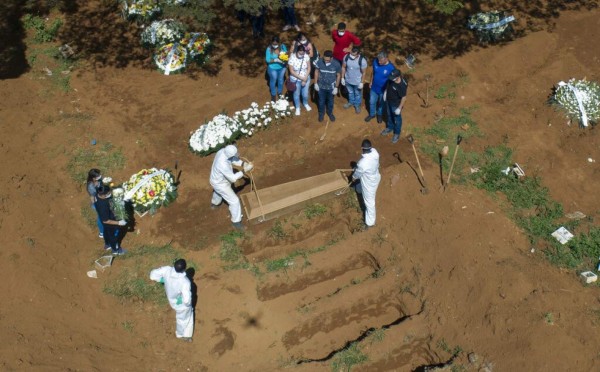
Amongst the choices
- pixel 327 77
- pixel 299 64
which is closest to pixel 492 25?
pixel 327 77

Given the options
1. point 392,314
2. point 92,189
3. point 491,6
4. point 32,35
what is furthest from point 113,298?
point 491,6

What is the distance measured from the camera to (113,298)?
342 inches

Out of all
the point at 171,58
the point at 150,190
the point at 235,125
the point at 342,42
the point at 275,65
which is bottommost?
the point at 150,190

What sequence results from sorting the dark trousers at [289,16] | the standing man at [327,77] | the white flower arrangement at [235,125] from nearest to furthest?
the standing man at [327,77] → the white flower arrangement at [235,125] → the dark trousers at [289,16]

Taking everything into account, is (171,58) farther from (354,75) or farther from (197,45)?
(354,75)

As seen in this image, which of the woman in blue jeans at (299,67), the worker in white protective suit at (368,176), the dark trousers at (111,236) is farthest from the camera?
the woman in blue jeans at (299,67)

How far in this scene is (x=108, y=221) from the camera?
844cm

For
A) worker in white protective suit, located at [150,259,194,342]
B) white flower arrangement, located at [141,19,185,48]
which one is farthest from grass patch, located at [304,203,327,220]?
white flower arrangement, located at [141,19,185,48]

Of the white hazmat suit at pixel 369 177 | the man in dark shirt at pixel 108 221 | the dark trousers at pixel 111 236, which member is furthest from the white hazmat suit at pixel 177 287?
the white hazmat suit at pixel 369 177

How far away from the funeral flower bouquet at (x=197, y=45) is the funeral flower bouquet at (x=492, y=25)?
654 centimetres

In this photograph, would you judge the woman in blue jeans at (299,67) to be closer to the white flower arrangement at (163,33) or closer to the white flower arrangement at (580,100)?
the white flower arrangement at (163,33)

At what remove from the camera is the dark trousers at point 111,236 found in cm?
866

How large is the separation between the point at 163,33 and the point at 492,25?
7920 mm

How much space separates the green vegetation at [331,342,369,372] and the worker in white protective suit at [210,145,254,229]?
2.87 m
